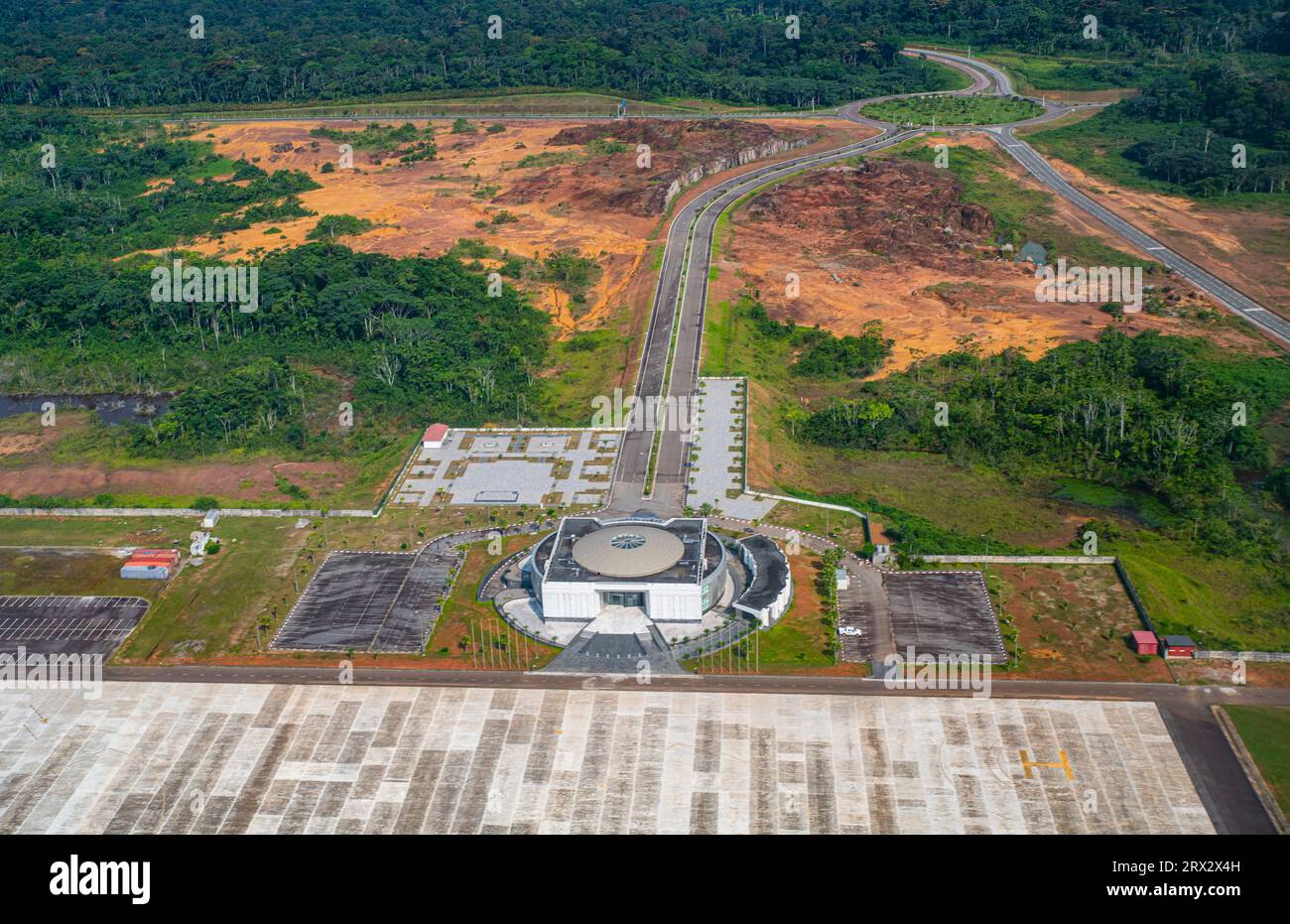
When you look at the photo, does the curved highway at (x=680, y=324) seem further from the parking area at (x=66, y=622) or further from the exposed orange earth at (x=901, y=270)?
the parking area at (x=66, y=622)

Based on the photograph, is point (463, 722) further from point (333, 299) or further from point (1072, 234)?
point (1072, 234)

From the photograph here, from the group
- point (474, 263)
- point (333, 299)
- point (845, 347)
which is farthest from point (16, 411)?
point (845, 347)

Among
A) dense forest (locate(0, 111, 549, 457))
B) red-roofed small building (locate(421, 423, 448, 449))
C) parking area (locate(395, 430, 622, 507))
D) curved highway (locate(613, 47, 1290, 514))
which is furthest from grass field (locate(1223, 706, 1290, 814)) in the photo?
dense forest (locate(0, 111, 549, 457))

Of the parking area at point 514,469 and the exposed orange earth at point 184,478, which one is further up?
the parking area at point 514,469

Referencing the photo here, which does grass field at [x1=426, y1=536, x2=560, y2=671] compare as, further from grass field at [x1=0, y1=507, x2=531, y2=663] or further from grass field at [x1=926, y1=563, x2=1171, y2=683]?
grass field at [x1=926, y1=563, x2=1171, y2=683]

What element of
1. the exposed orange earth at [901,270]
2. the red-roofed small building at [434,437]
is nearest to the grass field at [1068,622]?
the exposed orange earth at [901,270]
